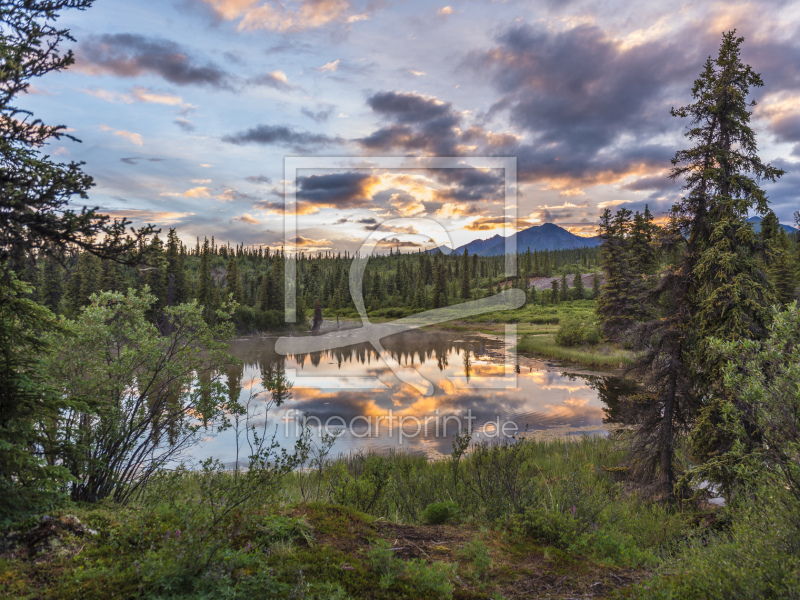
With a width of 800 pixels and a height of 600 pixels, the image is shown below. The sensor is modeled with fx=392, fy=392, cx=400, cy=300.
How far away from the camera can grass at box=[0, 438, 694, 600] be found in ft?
9.58

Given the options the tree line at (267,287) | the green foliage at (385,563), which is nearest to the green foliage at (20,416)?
the green foliage at (385,563)

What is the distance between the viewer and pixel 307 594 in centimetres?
315

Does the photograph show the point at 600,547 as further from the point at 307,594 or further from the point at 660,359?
the point at 660,359

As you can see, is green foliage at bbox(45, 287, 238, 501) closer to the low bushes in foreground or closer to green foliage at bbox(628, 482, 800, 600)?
the low bushes in foreground

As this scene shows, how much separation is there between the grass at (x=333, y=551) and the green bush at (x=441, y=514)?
0.06ft

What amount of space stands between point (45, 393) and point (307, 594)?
3.37m

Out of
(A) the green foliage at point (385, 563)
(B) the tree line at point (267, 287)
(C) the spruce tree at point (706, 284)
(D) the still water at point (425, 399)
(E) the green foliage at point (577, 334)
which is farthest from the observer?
(B) the tree line at point (267, 287)

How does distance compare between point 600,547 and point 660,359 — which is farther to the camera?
point 660,359

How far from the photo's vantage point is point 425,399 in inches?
916

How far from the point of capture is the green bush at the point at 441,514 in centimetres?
603

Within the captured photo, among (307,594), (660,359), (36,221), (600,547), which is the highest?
(36,221)

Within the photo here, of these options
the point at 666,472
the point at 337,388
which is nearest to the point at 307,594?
the point at 666,472

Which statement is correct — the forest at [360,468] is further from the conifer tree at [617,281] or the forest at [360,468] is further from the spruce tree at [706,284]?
the conifer tree at [617,281]

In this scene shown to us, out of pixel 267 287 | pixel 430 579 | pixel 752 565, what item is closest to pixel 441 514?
pixel 430 579
